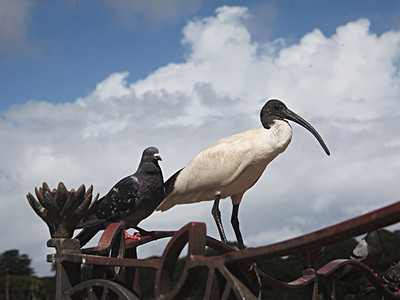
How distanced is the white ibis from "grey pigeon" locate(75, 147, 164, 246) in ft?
2.55

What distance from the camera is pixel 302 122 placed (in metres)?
4.38

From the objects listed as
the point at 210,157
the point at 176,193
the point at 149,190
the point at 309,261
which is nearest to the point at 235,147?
the point at 210,157

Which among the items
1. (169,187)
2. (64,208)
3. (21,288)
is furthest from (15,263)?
(64,208)

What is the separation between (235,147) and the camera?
13.1 feet

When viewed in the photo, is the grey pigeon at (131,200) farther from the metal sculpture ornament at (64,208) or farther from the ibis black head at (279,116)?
the ibis black head at (279,116)

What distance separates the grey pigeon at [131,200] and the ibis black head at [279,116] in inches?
51.3

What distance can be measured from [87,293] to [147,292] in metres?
8.27

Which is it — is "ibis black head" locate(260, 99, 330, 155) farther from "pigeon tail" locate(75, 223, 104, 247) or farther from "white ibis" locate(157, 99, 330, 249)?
"pigeon tail" locate(75, 223, 104, 247)

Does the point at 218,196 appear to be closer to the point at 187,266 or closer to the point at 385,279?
the point at 385,279

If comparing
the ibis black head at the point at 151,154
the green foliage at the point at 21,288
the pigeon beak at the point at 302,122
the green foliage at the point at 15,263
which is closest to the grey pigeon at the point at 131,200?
the ibis black head at the point at 151,154

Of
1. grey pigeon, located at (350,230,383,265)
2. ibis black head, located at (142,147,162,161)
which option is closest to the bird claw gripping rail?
ibis black head, located at (142,147,162,161)

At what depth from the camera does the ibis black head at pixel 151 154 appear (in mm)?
3336

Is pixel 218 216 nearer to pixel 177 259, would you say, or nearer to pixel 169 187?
pixel 169 187

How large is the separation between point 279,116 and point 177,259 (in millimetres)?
2859
